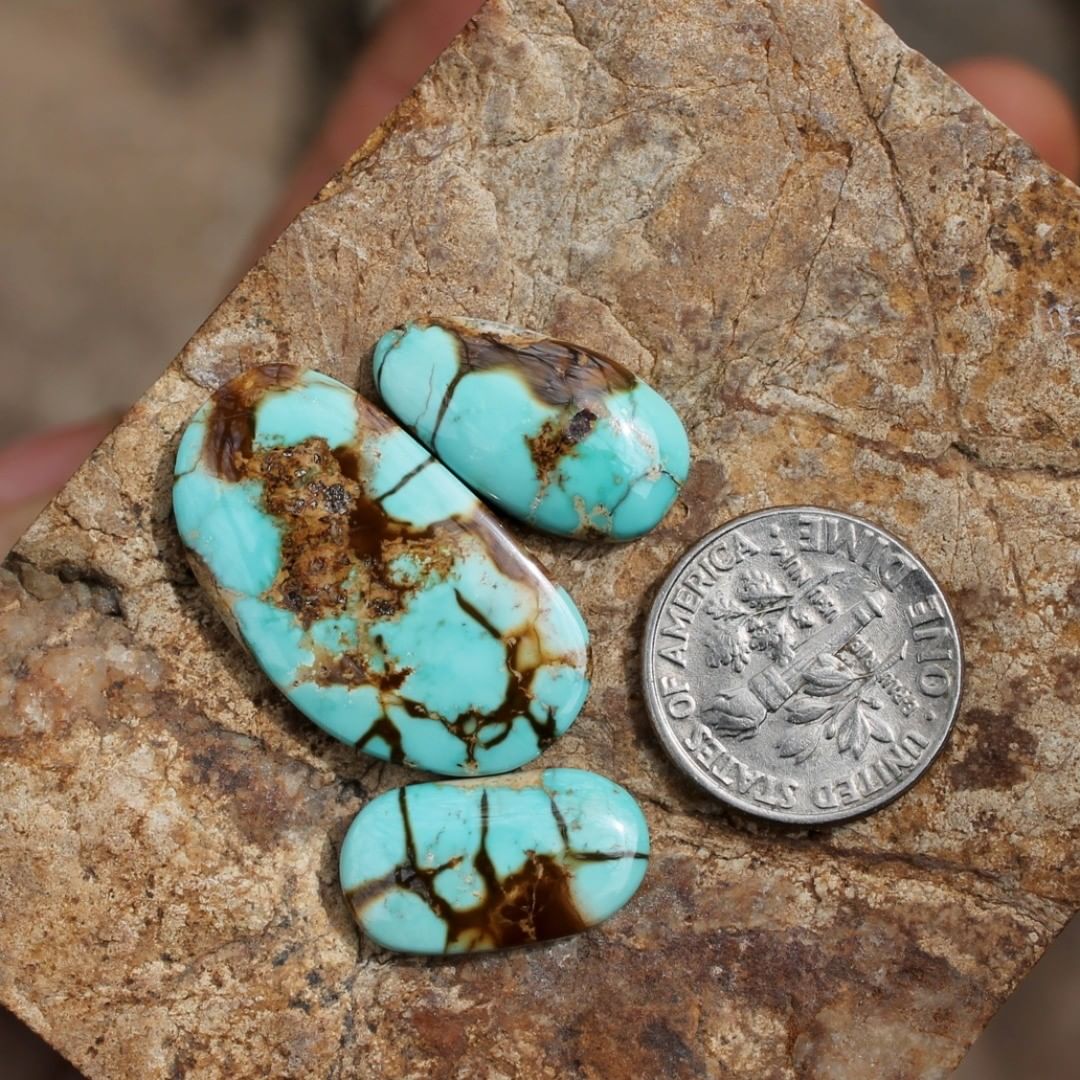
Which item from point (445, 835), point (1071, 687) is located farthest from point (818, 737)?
point (445, 835)

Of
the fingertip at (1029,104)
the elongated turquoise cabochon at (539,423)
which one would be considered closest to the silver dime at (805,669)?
the elongated turquoise cabochon at (539,423)

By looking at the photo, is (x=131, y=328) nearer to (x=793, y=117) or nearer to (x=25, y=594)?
(x=25, y=594)

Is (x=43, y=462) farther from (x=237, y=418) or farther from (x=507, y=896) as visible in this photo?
(x=507, y=896)

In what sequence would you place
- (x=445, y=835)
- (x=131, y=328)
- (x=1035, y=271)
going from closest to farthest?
(x=445, y=835)
(x=1035, y=271)
(x=131, y=328)

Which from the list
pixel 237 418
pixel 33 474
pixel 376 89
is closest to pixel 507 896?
pixel 237 418

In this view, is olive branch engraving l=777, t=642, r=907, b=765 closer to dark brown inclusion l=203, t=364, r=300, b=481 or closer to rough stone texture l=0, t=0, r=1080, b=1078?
rough stone texture l=0, t=0, r=1080, b=1078

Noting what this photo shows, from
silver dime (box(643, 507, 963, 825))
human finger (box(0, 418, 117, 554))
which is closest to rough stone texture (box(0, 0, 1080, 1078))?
silver dime (box(643, 507, 963, 825))
